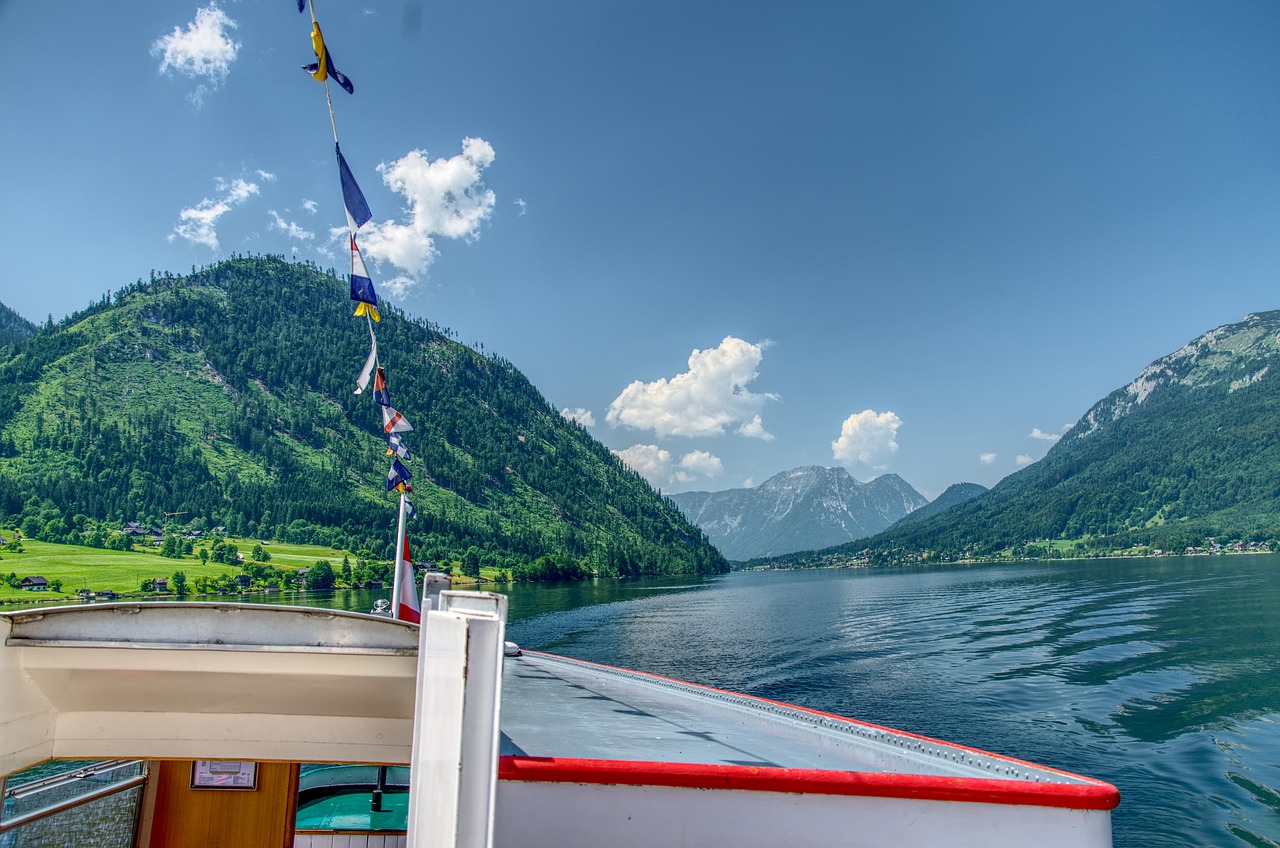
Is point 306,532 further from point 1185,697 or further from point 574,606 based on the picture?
point 1185,697

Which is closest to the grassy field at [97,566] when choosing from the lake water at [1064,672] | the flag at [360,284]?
the lake water at [1064,672]

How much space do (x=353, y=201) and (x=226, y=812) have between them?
927cm

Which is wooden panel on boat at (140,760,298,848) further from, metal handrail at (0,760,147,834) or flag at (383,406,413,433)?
flag at (383,406,413,433)

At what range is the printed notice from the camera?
605 centimetres

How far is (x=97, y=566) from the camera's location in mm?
118375

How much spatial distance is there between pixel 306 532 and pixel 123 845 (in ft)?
633

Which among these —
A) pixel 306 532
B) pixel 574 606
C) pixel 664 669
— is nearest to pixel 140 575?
pixel 306 532

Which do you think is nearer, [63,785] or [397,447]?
[63,785]

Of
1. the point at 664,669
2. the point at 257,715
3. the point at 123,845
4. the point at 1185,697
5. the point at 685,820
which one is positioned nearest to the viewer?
the point at 257,715

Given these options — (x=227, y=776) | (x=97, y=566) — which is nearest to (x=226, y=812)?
(x=227, y=776)

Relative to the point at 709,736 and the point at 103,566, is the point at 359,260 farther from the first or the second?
the point at 103,566

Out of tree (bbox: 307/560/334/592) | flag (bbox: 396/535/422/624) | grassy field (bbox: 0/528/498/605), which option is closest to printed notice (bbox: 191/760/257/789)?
flag (bbox: 396/535/422/624)

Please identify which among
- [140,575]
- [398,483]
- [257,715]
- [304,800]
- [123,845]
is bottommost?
[140,575]

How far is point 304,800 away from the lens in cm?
891
